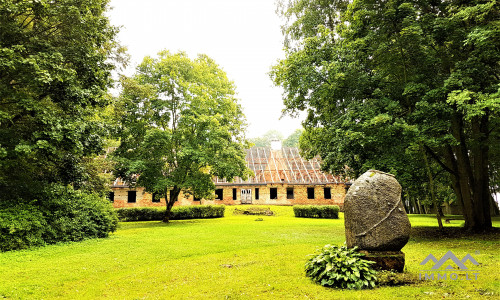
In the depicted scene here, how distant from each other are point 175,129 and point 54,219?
35.5 feet

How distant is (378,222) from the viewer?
19.6 feet

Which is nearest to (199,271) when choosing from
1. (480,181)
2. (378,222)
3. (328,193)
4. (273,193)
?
(378,222)

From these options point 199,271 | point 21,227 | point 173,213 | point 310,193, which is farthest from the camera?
point 310,193

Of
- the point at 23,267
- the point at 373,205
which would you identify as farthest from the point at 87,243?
the point at 373,205

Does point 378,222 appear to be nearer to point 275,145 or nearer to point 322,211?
point 322,211

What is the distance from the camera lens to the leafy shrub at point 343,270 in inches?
212

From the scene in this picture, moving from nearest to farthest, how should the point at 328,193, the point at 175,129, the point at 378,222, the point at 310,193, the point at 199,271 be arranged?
the point at 378,222, the point at 199,271, the point at 175,129, the point at 328,193, the point at 310,193

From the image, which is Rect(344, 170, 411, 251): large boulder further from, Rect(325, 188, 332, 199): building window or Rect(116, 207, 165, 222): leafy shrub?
Rect(325, 188, 332, 199): building window

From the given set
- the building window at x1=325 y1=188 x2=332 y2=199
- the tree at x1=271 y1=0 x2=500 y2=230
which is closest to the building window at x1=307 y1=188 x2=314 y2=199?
the building window at x1=325 y1=188 x2=332 y2=199

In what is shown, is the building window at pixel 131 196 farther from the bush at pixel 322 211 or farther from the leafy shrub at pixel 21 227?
the leafy shrub at pixel 21 227

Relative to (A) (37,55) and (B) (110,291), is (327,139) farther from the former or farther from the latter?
(A) (37,55)

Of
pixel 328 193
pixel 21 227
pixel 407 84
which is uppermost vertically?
pixel 407 84

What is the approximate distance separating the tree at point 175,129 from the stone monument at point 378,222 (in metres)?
13.3

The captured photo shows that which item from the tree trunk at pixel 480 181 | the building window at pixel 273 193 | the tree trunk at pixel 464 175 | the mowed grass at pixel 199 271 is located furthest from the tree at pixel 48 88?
the building window at pixel 273 193
